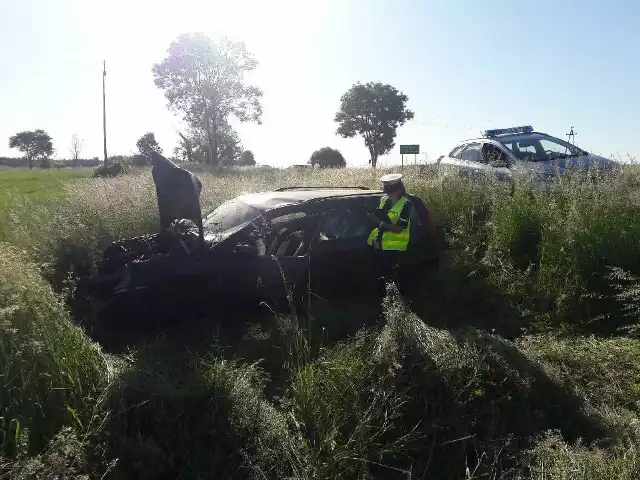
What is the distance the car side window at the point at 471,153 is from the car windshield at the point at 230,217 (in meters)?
6.21

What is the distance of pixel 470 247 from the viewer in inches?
275

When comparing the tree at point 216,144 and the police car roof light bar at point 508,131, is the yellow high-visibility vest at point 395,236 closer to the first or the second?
the police car roof light bar at point 508,131

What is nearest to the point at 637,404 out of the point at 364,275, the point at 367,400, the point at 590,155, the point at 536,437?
the point at 536,437

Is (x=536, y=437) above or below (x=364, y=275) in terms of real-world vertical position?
below

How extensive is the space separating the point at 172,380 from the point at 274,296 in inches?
57.5

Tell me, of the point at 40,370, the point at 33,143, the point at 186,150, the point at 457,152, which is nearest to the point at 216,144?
the point at 186,150

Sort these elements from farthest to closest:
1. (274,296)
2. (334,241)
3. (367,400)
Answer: (334,241) → (274,296) → (367,400)

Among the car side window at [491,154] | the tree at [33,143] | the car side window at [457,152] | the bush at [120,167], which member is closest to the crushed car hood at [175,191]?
the car side window at [491,154]

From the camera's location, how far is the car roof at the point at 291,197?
5.77 m

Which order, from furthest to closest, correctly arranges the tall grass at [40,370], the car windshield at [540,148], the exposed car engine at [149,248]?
the car windshield at [540,148] → the exposed car engine at [149,248] → the tall grass at [40,370]

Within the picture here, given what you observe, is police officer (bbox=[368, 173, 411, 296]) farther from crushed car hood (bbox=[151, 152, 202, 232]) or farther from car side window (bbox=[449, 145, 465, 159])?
car side window (bbox=[449, 145, 465, 159])

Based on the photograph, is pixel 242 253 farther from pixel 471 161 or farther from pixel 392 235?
pixel 471 161

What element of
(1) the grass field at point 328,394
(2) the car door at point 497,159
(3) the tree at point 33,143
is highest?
(3) the tree at point 33,143

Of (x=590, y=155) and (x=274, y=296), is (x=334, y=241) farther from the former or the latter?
(x=590, y=155)
